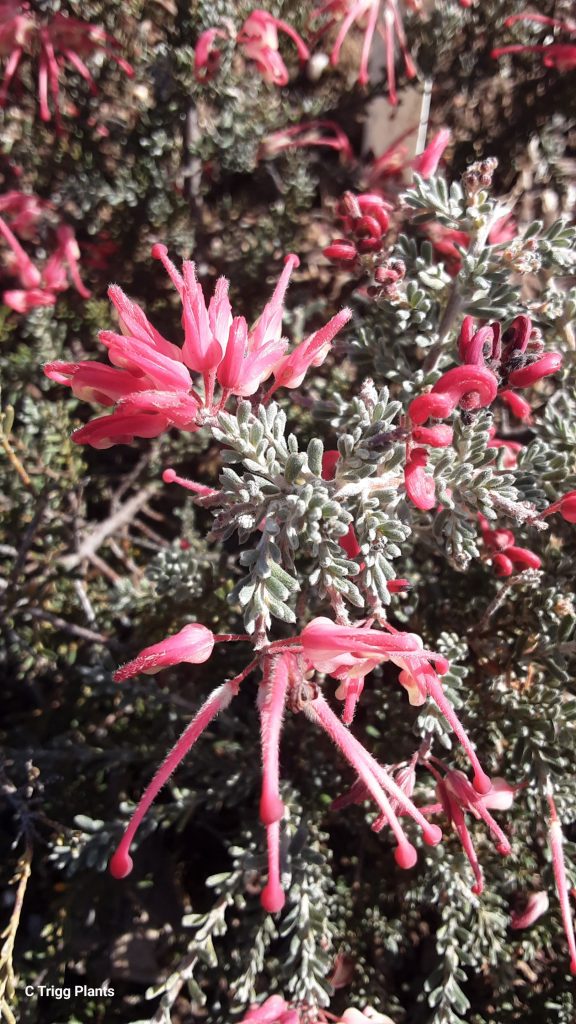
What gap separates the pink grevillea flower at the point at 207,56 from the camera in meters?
1.71

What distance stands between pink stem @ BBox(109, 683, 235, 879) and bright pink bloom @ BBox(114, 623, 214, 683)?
0.20 feet

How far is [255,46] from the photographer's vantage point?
1864 millimetres

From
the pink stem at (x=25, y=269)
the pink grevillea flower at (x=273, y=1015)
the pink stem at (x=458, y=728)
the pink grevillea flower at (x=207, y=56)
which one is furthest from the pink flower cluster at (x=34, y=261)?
the pink grevillea flower at (x=273, y=1015)

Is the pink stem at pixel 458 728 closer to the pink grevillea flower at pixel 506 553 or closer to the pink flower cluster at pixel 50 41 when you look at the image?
the pink grevillea flower at pixel 506 553

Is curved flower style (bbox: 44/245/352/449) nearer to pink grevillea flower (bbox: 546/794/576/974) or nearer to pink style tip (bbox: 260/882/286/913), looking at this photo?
pink style tip (bbox: 260/882/286/913)

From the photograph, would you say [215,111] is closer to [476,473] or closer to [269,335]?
[269,335]

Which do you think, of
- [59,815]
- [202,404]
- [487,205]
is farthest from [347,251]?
[59,815]

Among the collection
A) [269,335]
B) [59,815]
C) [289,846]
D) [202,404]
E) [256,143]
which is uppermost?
[256,143]

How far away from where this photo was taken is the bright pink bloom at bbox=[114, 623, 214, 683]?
86 centimetres

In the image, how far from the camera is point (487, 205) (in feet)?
3.73

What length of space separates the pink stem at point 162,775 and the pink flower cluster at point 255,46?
1.58m

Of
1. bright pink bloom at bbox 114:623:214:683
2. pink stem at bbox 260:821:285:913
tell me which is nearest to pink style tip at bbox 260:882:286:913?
pink stem at bbox 260:821:285:913

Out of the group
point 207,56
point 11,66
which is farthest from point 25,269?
point 207,56

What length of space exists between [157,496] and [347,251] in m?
1.09
